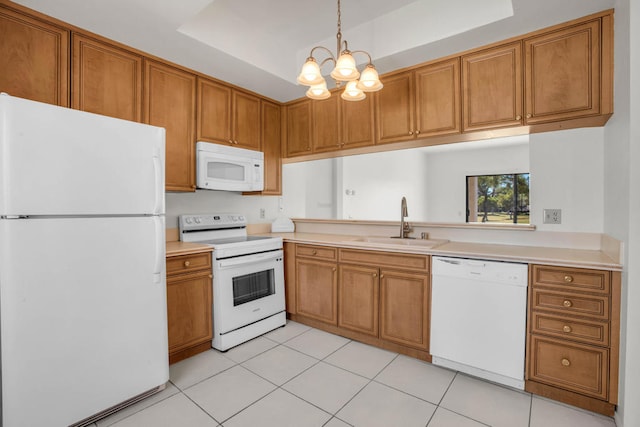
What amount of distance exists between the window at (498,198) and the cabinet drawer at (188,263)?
2.39 metres

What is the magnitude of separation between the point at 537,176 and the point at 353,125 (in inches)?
63.5

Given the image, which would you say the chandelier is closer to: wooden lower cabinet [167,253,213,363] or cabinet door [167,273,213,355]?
wooden lower cabinet [167,253,213,363]

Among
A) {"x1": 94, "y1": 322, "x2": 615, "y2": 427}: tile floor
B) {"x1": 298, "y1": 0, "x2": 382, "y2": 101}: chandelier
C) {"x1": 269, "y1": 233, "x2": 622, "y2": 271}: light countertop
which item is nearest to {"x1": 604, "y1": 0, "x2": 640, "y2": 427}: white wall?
{"x1": 269, "y1": 233, "x2": 622, "y2": 271}: light countertop

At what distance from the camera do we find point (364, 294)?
2.66 m

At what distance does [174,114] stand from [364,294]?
88.8 inches

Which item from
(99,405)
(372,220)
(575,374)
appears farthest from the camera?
(372,220)

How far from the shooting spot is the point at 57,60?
6.63ft

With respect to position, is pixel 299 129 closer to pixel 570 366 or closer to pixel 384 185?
pixel 384 185

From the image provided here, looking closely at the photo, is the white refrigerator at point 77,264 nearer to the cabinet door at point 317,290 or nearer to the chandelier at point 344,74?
the chandelier at point 344,74

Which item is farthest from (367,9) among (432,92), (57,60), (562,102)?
(57,60)

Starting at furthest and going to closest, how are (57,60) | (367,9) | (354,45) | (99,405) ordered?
(354,45) → (367,9) → (57,60) → (99,405)

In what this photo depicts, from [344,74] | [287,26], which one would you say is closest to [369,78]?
[344,74]

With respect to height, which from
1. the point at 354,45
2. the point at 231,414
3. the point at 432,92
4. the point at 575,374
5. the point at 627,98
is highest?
the point at 354,45

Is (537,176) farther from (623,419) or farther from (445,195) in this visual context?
(623,419)
